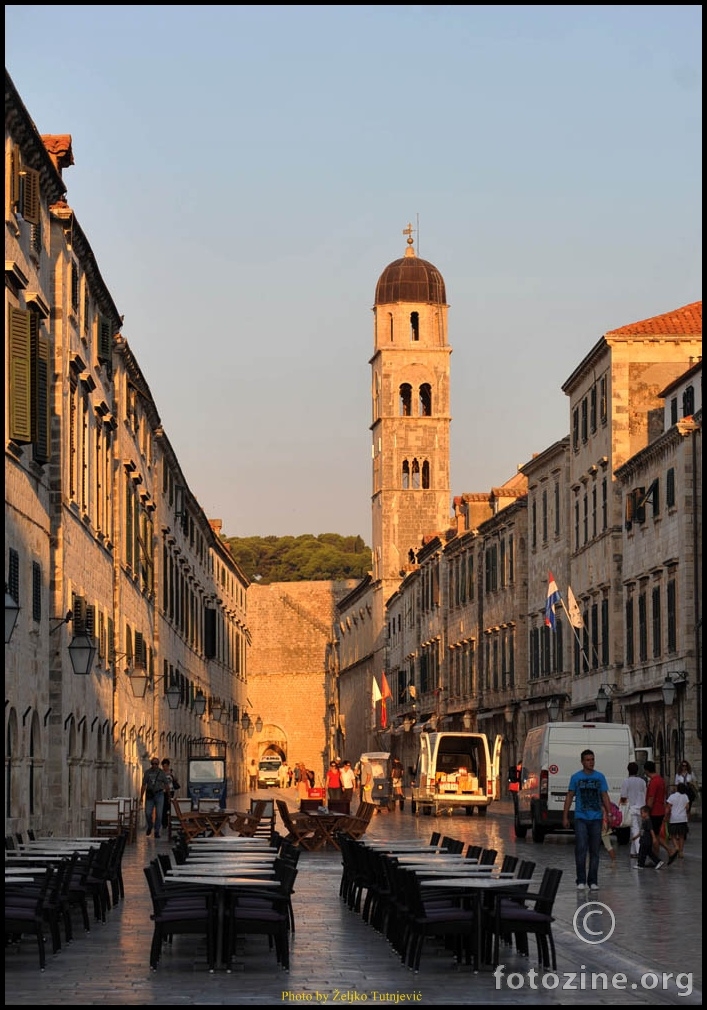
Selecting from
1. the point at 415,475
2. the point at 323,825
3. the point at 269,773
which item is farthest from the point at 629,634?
the point at 269,773

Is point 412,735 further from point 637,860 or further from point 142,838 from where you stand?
point 637,860

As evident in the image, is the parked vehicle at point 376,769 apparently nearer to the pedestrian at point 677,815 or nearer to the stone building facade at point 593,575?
the stone building facade at point 593,575

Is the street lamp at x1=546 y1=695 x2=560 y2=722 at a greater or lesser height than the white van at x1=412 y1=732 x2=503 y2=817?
greater

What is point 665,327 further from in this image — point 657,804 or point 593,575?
point 657,804

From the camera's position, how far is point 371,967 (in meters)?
15.4

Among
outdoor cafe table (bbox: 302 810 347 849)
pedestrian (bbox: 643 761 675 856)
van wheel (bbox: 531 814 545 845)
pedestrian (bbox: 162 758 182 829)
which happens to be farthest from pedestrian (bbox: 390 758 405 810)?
pedestrian (bbox: 643 761 675 856)

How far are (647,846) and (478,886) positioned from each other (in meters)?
15.2

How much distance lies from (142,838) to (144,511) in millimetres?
11349

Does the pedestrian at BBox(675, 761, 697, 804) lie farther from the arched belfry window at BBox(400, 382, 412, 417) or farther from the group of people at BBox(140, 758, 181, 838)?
the arched belfry window at BBox(400, 382, 412, 417)

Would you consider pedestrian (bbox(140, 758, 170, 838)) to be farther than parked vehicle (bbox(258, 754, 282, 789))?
No

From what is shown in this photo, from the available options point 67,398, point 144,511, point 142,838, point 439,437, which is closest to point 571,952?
point 67,398

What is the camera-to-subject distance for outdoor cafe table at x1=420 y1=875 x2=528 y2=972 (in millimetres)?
15094

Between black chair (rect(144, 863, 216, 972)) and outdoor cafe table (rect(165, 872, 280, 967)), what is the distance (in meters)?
0.07

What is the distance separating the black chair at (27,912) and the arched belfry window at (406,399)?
333 ft
